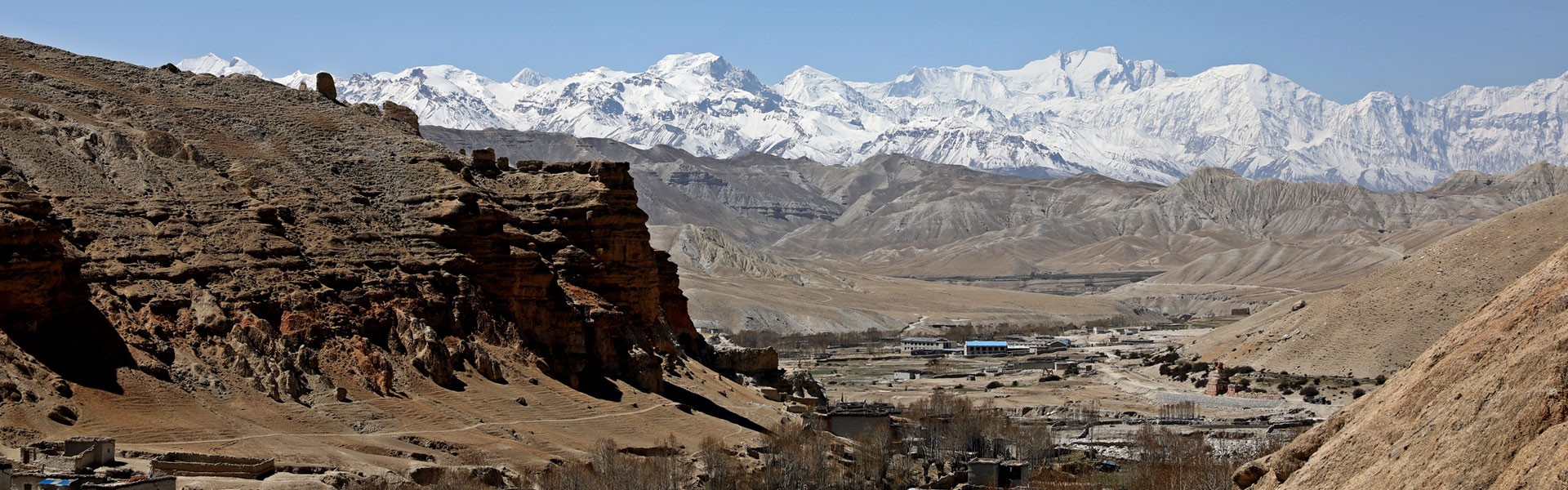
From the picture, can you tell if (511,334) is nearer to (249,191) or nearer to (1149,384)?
(249,191)

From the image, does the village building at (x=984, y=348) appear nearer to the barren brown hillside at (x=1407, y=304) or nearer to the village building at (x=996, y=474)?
the barren brown hillside at (x=1407, y=304)

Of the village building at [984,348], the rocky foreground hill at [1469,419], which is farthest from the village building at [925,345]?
the rocky foreground hill at [1469,419]

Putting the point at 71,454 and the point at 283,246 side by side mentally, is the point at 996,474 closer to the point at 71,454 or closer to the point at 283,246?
the point at 283,246

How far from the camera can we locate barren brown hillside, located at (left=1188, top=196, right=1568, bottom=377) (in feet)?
409

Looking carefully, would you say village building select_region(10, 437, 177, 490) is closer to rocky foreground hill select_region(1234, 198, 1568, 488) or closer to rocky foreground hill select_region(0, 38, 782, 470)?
rocky foreground hill select_region(0, 38, 782, 470)

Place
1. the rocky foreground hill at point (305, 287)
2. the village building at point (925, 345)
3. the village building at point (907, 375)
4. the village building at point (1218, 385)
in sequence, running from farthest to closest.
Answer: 1. the village building at point (925, 345)
2. the village building at point (907, 375)
3. the village building at point (1218, 385)
4. the rocky foreground hill at point (305, 287)

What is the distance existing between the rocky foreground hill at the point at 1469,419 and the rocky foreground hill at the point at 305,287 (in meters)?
26.9

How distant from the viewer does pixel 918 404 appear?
9925cm

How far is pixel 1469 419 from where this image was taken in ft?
106

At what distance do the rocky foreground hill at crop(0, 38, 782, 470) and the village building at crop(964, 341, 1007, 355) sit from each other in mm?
101082

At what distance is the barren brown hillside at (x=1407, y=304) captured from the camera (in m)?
125

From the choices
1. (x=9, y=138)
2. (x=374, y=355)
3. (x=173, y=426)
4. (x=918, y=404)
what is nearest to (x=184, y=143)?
(x=9, y=138)

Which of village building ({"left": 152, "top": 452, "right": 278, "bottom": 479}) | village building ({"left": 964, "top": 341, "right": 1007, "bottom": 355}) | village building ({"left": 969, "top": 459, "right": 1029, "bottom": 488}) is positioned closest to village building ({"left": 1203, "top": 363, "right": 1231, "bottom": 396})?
village building ({"left": 969, "top": 459, "right": 1029, "bottom": 488})

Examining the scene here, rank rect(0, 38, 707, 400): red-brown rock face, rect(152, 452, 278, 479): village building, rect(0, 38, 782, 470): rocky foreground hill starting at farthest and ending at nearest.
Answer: rect(0, 38, 707, 400): red-brown rock face
rect(0, 38, 782, 470): rocky foreground hill
rect(152, 452, 278, 479): village building
